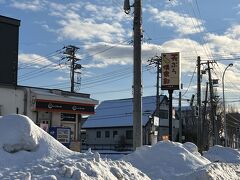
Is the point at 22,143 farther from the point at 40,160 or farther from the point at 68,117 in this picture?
the point at 68,117

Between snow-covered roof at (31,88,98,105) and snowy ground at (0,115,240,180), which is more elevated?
snow-covered roof at (31,88,98,105)

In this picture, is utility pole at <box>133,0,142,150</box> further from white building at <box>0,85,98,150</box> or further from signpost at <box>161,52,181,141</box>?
white building at <box>0,85,98,150</box>

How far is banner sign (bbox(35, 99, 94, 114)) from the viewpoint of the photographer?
3253 cm

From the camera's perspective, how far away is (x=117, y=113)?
73500 millimetres

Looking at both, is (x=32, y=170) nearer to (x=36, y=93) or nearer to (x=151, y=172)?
(x=151, y=172)

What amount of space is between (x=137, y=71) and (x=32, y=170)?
1002cm

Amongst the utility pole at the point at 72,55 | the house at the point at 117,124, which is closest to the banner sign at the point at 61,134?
the utility pole at the point at 72,55

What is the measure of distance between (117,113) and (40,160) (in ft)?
209

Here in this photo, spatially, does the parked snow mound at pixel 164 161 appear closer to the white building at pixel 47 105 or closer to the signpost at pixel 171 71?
the signpost at pixel 171 71

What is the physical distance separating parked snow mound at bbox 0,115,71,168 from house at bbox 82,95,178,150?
53.7m

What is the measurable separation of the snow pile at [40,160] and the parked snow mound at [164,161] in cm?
374

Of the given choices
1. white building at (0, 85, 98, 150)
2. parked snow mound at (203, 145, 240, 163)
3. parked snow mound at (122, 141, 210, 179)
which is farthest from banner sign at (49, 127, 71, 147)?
parked snow mound at (203, 145, 240, 163)

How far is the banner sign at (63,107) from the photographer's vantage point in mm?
32531

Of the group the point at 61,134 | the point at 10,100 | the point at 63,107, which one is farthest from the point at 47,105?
the point at 61,134
